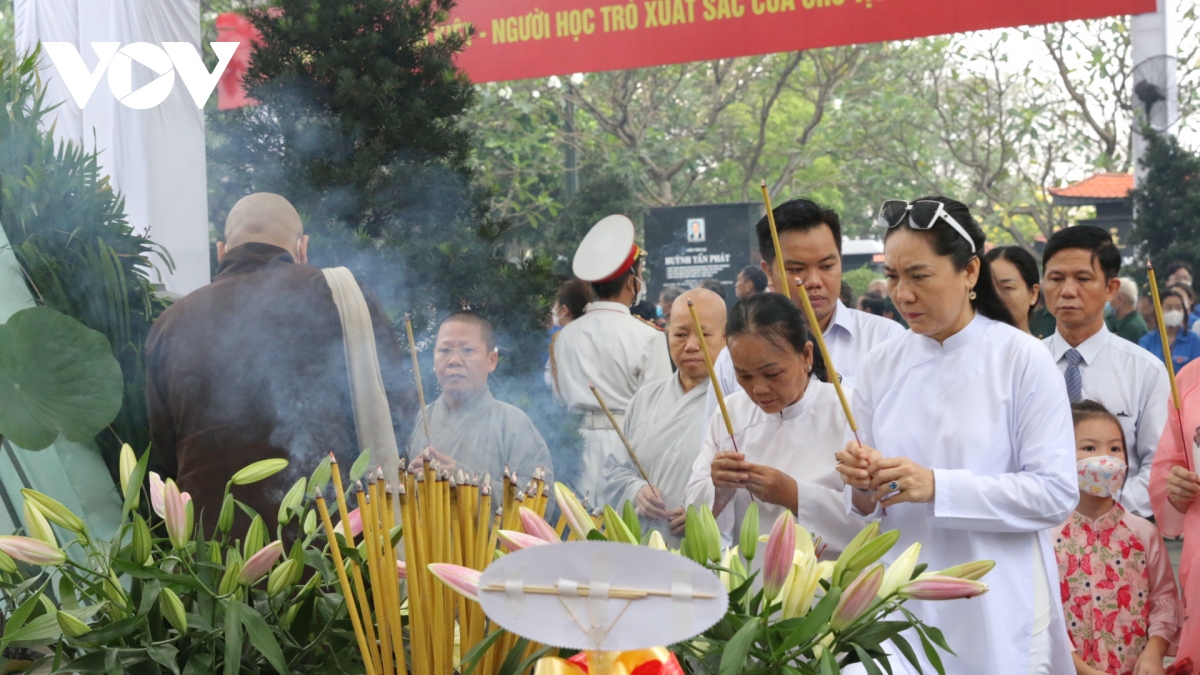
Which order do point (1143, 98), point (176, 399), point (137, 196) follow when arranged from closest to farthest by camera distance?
point (176, 399), point (137, 196), point (1143, 98)

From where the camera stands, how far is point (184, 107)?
3506 mm

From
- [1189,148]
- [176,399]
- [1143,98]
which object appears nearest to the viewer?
[176,399]

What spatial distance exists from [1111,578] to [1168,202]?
531cm

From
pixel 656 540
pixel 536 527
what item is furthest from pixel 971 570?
pixel 536 527

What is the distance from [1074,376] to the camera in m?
3.23

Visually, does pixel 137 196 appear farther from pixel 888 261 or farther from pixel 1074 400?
pixel 1074 400

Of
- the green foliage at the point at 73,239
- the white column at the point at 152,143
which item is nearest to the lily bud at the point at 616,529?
the green foliage at the point at 73,239

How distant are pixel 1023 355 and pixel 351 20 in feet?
6.48

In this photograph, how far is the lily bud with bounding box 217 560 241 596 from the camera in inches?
45.4

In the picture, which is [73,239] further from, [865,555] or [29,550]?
[865,555]

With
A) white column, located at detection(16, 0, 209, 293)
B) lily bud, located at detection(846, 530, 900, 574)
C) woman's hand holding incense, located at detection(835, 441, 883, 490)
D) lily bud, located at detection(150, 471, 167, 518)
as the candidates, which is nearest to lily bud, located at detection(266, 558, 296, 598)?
lily bud, located at detection(150, 471, 167, 518)

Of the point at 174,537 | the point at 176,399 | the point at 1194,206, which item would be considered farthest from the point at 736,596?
the point at 1194,206

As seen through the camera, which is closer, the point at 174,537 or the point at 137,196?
the point at 174,537

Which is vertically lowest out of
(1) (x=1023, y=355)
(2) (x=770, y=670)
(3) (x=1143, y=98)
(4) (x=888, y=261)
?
(2) (x=770, y=670)
